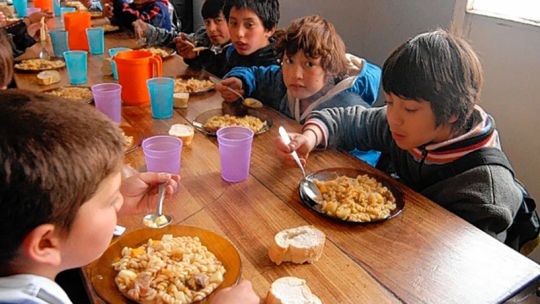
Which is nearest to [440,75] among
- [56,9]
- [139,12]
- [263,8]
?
[263,8]

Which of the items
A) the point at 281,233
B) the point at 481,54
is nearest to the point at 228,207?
the point at 281,233

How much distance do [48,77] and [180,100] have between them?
1.91 ft

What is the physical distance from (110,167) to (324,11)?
8.19 feet

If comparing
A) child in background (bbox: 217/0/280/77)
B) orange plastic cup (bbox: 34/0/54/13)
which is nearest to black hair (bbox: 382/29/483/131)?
child in background (bbox: 217/0/280/77)

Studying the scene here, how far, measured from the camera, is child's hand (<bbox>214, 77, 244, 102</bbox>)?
180 centimetres

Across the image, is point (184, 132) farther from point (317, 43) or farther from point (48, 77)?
point (48, 77)

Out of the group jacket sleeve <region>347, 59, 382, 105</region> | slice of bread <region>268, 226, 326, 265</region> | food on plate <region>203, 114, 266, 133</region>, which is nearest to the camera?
slice of bread <region>268, 226, 326, 265</region>

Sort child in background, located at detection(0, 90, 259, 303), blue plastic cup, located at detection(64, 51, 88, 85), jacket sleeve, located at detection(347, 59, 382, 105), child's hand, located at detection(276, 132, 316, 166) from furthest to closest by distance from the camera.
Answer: blue plastic cup, located at detection(64, 51, 88, 85) → jacket sleeve, located at detection(347, 59, 382, 105) → child's hand, located at detection(276, 132, 316, 166) → child in background, located at detection(0, 90, 259, 303)

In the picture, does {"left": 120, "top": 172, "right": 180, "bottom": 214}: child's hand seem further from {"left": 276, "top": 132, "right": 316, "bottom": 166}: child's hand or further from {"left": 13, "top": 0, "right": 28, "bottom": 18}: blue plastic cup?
{"left": 13, "top": 0, "right": 28, "bottom": 18}: blue plastic cup

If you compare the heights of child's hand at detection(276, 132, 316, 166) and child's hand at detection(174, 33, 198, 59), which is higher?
child's hand at detection(174, 33, 198, 59)

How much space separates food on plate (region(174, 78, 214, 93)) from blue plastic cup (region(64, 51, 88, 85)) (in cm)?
37

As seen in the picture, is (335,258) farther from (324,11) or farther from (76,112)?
(324,11)

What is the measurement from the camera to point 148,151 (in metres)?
1.21

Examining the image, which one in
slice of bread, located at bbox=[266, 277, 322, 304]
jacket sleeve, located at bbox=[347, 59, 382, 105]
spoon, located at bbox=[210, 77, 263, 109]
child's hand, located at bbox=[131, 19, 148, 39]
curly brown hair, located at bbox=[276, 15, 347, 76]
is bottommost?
slice of bread, located at bbox=[266, 277, 322, 304]
